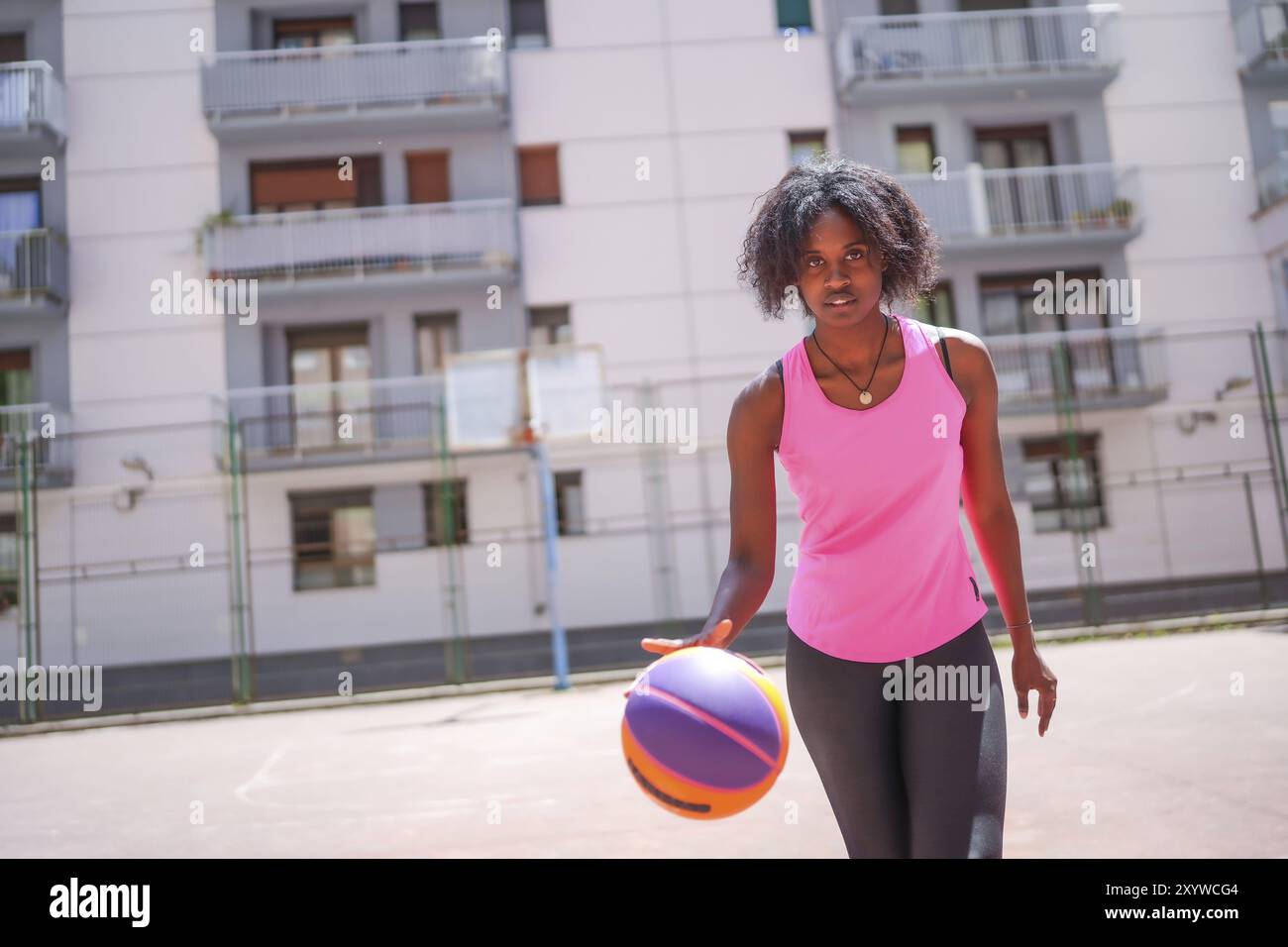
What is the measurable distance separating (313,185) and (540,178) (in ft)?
12.4

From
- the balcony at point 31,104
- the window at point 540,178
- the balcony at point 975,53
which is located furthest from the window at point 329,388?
the balcony at point 975,53

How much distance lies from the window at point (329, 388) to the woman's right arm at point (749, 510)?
587 inches

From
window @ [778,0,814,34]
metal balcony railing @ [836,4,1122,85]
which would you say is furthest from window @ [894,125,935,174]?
window @ [778,0,814,34]

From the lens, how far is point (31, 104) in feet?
56.3

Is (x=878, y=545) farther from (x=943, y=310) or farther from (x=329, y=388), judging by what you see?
(x=943, y=310)

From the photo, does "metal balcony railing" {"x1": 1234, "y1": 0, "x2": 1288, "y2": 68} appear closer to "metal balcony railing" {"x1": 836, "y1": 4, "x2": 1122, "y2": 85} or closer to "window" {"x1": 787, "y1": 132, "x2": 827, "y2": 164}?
"metal balcony railing" {"x1": 836, "y1": 4, "x2": 1122, "y2": 85}

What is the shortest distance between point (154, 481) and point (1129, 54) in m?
17.1

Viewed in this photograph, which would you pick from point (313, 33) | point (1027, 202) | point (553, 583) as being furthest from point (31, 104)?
point (1027, 202)

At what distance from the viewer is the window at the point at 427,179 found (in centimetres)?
1866

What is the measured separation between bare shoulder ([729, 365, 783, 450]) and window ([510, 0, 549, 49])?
17.9 metres

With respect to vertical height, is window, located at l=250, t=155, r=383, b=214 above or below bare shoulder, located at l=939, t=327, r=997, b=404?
above

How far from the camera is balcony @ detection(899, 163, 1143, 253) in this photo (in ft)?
59.3
